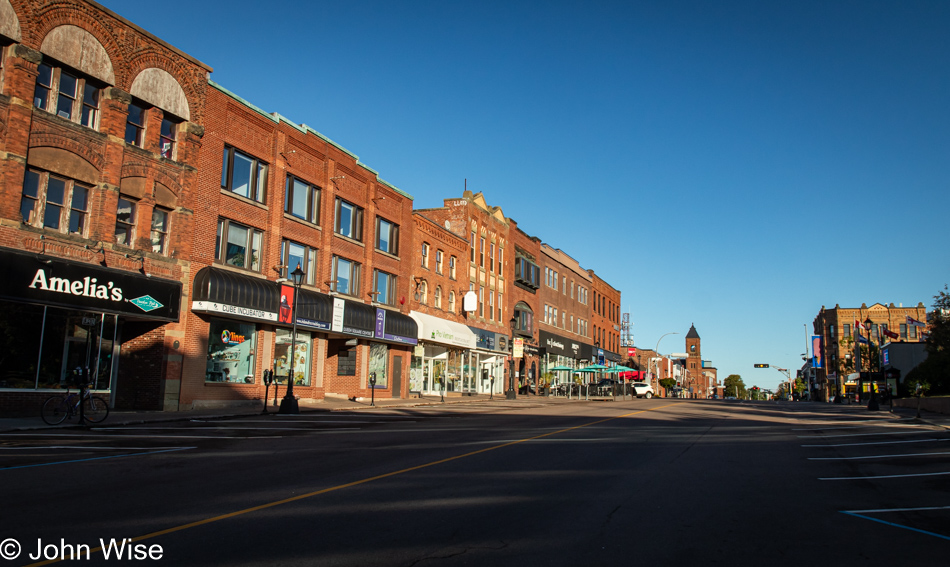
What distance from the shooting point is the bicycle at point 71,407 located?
16734mm

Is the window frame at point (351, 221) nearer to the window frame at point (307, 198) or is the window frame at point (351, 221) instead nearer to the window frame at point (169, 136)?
the window frame at point (307, 198)

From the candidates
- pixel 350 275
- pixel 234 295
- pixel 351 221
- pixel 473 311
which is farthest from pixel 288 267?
pixel 473 311

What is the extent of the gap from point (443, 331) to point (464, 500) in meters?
31.2

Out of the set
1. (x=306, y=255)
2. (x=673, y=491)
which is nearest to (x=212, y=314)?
(x=306, y=255)

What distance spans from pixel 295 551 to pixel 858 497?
7658mm

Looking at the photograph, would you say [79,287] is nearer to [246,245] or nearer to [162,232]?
[162,232]

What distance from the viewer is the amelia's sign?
18219mm

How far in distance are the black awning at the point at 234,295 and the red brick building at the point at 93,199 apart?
709mm

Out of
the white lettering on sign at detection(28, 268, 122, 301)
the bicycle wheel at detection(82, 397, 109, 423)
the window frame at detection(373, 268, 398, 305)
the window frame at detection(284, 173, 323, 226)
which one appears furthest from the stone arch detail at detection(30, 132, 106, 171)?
the window frame at detection(373, 268, 398, 305)

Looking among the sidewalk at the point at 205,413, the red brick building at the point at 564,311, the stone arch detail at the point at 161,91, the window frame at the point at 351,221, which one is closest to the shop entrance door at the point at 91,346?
the sidewalk at the point at 205,413

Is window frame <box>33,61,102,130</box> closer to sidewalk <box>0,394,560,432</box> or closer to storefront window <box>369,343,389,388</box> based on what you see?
sidewalk <box>0,394,560,432</box>

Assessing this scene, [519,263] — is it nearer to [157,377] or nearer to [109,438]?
[157,377]

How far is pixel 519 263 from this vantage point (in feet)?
174

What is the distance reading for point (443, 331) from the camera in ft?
129
